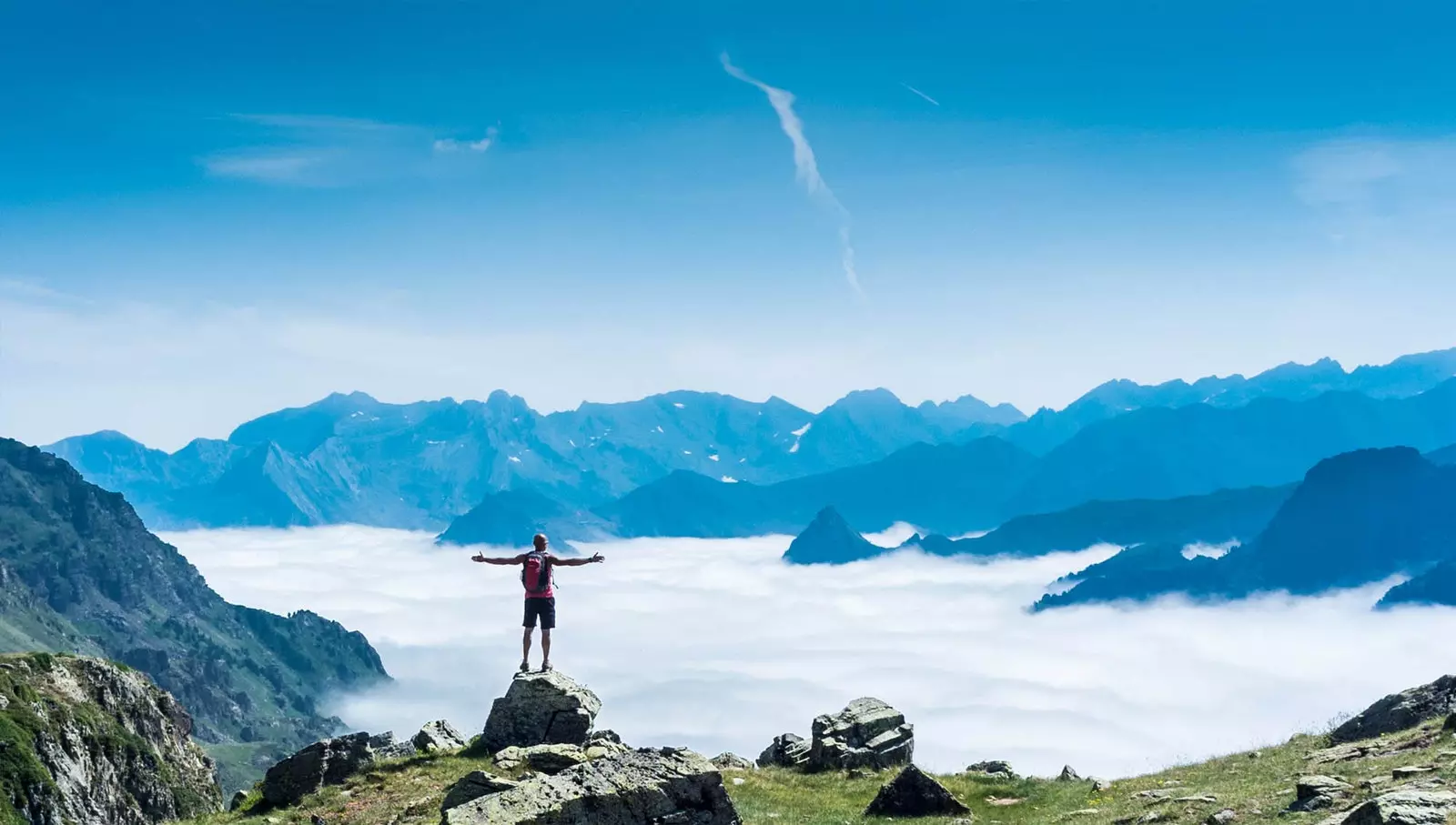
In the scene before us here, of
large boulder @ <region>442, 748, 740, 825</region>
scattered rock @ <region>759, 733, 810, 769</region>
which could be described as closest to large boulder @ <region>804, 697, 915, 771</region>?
scattered rock @ <region>759, 733, 810, 769</region>

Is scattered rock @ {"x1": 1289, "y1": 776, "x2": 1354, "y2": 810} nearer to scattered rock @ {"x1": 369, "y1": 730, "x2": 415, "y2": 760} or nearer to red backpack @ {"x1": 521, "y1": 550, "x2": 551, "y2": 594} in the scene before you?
red backpack @ {"x1": 521, "y1": 550, "x2": 551, "y2": 594}

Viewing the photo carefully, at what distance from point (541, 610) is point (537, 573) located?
1.65 meters

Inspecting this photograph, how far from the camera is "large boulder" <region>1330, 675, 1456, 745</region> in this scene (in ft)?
128

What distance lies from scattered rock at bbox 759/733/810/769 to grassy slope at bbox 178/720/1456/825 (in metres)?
5.02

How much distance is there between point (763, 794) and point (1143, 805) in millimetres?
12356

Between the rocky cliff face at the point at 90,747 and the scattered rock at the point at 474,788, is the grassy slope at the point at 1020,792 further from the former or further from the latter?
the rocky cliff face at the point at 90,747

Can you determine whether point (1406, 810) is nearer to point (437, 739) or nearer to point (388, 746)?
point (437, 739)

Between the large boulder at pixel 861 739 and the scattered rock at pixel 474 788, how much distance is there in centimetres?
1980

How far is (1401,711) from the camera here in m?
39.9

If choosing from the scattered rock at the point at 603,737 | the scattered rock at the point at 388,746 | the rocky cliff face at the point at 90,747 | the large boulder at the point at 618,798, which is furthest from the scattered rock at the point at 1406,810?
the rocky cliff face at the point at 90,747

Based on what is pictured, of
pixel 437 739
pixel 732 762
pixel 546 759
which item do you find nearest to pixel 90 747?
pixel 437 739

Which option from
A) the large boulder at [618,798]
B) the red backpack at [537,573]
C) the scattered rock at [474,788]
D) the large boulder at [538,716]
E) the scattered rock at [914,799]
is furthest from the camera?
the red backpack at [537,573]

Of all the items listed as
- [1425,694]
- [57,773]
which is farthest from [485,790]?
[57,773]

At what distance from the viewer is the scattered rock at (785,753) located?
45.5 metres
